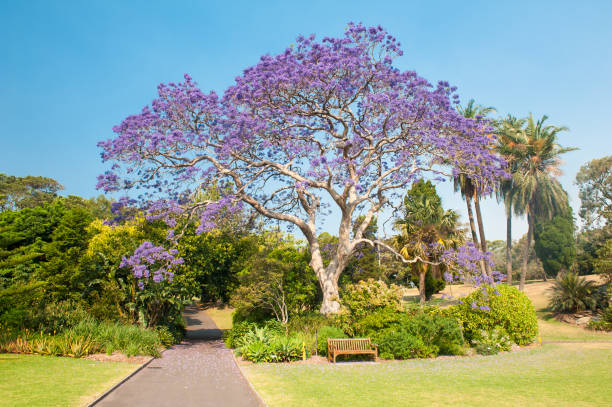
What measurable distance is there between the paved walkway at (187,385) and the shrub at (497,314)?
928 cm

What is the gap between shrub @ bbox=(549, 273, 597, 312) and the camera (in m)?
23.7

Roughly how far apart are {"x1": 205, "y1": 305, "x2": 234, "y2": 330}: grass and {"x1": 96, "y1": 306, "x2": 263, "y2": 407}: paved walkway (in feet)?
59.3

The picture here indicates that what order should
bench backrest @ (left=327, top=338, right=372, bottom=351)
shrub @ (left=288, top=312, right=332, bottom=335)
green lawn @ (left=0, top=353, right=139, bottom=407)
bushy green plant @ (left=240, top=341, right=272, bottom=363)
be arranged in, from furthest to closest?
shrub @ (left=288, top=312, right=332, bottom=335), bench backrest @ (left=327, top=338, right=372, bottom=351), bushy green plant @ (left=240, top=341, right=272, bottom=363), green lawn @ (left=0, top=353, right=139, bottom=407)

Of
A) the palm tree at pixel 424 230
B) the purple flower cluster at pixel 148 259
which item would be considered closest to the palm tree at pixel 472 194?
the palm tree at pixel 424 230

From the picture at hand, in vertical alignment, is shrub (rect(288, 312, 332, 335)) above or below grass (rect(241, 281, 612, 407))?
above

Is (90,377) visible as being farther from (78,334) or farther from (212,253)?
(212,253)

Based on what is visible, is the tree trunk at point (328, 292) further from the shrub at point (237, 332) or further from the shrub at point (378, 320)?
the shrub at point (237, 332)

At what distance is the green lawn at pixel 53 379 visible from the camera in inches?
312

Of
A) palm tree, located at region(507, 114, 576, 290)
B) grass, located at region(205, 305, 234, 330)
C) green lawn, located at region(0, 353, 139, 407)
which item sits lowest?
grass, located at region(205, 305, 234, 330)

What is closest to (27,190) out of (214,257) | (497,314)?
(214,257)

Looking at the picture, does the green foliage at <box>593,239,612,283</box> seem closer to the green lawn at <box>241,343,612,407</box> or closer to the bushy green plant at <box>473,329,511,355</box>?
the green lawn at <box>241,343,612,407</box>

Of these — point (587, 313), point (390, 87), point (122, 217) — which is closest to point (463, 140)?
point (390, 87)

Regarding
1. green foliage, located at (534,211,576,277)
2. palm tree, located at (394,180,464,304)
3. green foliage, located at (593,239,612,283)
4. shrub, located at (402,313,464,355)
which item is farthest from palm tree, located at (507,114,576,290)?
shrub, located at (402,313,464,355)

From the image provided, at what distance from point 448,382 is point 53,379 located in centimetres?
934
